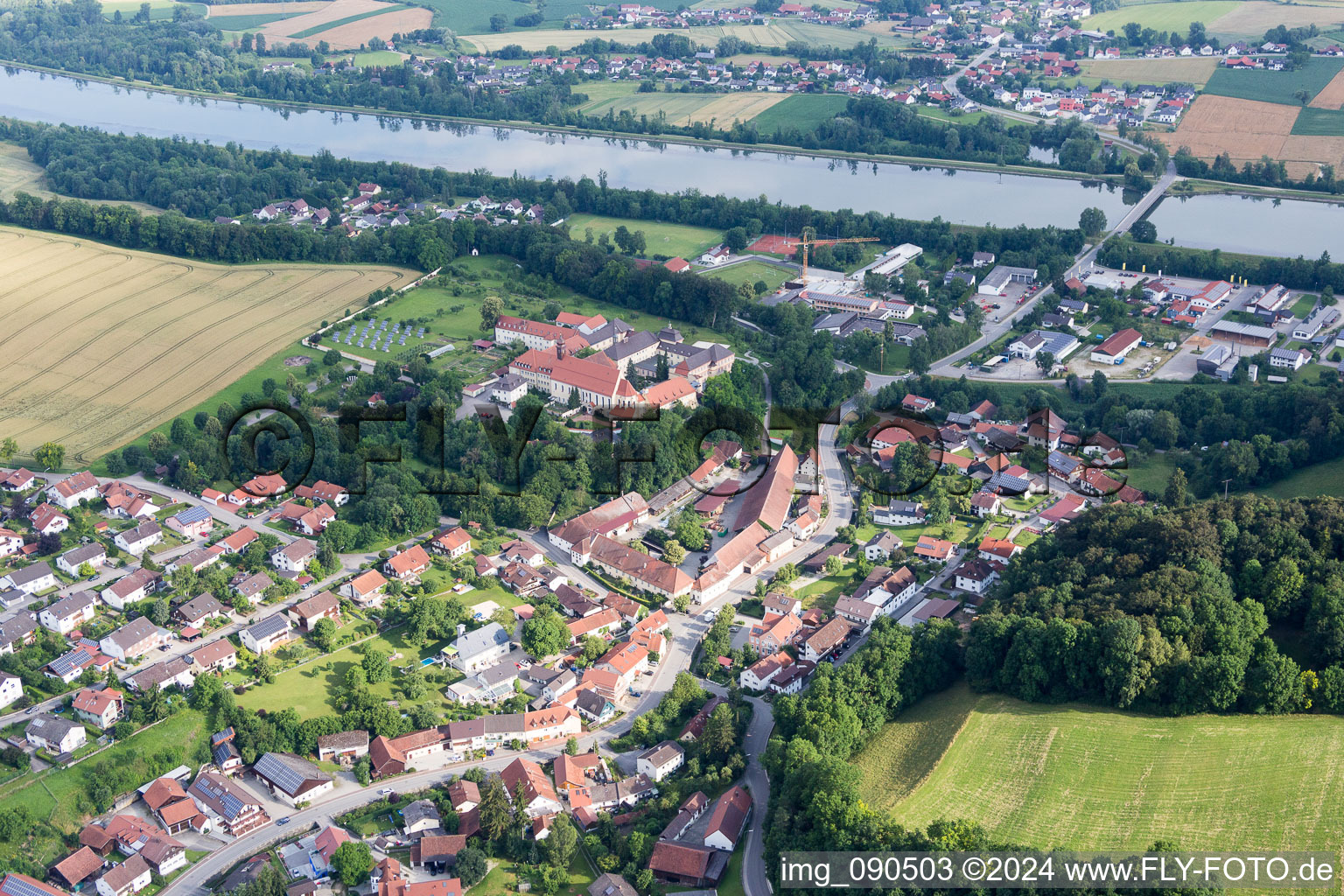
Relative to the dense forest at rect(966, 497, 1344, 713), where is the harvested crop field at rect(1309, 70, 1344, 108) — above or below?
above

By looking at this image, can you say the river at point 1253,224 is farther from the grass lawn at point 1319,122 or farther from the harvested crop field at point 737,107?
the harvested crop field at point 737,107

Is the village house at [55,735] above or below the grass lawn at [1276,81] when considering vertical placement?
below

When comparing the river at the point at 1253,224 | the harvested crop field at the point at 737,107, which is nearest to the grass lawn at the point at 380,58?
the harvested crop field at the point at 737,107

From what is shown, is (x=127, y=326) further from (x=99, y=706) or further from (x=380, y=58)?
(x=380, y=58)

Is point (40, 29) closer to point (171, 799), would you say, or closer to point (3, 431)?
point (3, 431)

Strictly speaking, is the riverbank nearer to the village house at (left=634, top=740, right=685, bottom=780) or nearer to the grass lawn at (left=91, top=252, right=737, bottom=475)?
the grass lawn at (left=91, top=252, right=737, bottom=475)

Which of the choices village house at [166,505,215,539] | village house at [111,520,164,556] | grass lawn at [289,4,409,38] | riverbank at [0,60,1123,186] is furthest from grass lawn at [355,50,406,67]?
village house at [111,520,164,556]
